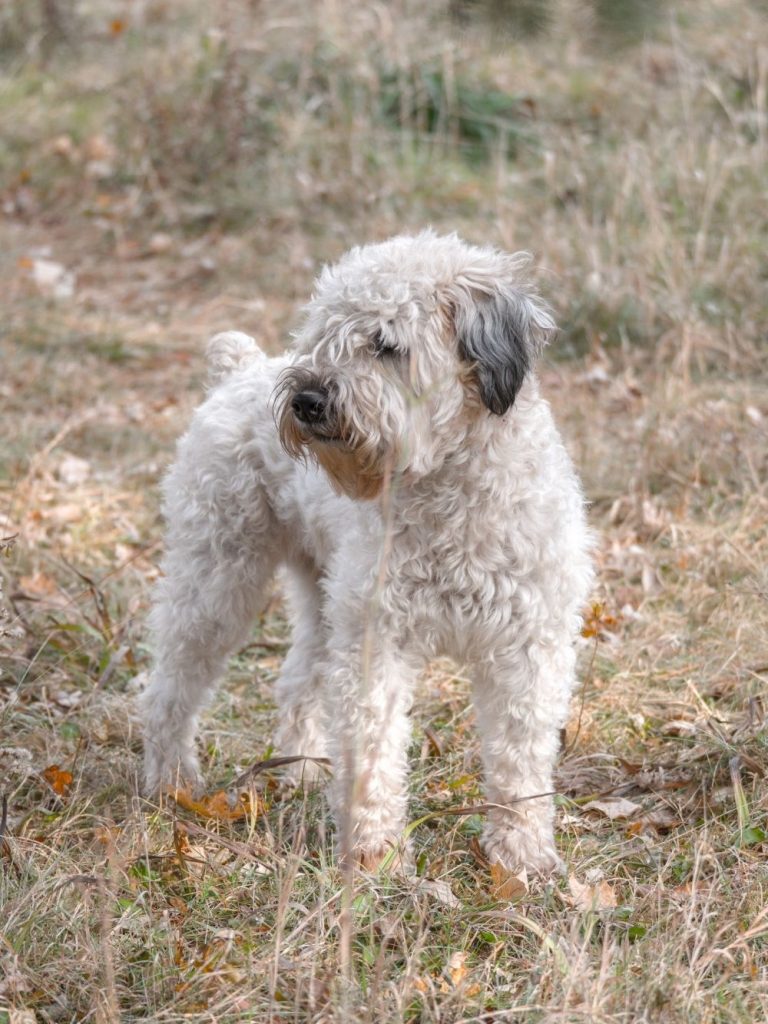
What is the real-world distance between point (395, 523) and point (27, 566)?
8.55ft

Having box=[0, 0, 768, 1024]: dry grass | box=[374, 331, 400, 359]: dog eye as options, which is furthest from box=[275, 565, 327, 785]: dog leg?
box=[374, 331, 400, 359]: dog eye

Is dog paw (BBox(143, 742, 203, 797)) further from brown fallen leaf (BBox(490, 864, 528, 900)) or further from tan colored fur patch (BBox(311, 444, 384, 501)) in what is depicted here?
tan colored fur patch (BBox(311, 444, 384, 501))

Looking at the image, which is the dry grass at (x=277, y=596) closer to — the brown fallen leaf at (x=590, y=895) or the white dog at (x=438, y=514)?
the brown fallen leaf at (x=590, y=895)

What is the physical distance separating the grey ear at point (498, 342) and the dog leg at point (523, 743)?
29.5 inches

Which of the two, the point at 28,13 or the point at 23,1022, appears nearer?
the point at 23,1022

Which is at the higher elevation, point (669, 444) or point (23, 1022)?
point (23, 1022)

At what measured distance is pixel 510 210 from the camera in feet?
28.7

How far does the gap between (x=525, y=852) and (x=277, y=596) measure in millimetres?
2376

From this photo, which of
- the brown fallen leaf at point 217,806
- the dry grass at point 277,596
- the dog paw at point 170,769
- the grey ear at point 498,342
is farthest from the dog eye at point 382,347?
the dog paw at point 170,769

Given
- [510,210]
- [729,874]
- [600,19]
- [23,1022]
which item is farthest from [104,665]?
[510,210]

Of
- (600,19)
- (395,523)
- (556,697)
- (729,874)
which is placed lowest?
(729,874)

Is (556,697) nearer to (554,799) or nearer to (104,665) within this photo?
(554,799)

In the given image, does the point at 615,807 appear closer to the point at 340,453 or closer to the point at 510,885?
the point at 510,885

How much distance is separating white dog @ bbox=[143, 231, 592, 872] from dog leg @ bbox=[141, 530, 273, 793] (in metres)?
0.52
